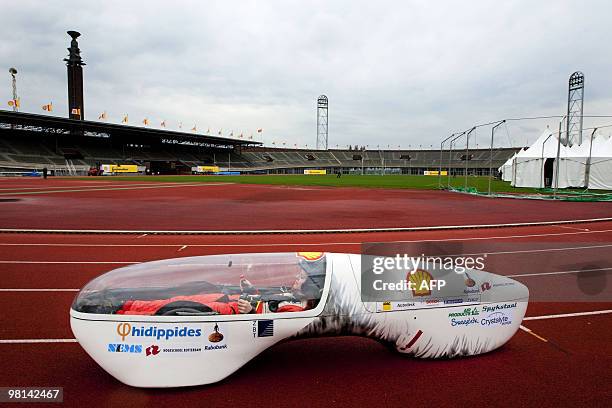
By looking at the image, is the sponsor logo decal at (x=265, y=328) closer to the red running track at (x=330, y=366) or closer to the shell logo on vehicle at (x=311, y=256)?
the red running track at (x=330, y=366)

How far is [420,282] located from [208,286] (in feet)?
6.73

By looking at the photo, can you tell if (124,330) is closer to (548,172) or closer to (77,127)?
(548,172)

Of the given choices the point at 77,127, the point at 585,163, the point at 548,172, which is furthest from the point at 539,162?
the point at 77,127

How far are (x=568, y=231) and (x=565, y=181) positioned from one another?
78.8ft

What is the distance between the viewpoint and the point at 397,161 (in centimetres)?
10356

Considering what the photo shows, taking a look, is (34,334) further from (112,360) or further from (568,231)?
(568,231)

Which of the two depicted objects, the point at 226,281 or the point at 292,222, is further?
the point at 292,222

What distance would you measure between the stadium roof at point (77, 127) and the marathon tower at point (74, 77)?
18.4 metres

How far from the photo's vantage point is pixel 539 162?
103 feet

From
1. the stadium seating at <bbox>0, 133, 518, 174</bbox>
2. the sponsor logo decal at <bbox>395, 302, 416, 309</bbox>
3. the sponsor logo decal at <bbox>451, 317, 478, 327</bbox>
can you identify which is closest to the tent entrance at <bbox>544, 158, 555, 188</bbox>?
the sponsor logo decal at <bbox>451, 317, 478, 327</bbox>

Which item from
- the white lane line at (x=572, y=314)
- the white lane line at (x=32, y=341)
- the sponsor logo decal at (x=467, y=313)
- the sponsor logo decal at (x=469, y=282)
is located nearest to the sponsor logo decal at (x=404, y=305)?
the sponsor logo decal at (x=467, y=313)

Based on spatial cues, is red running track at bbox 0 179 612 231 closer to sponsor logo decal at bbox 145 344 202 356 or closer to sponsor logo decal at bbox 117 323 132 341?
sponsor logo decal at bbox 145 344 202 356

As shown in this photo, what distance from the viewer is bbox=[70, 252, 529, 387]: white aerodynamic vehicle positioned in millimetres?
3121

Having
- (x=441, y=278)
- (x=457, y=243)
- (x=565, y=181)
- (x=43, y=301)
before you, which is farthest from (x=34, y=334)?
(x=565, y=181)
